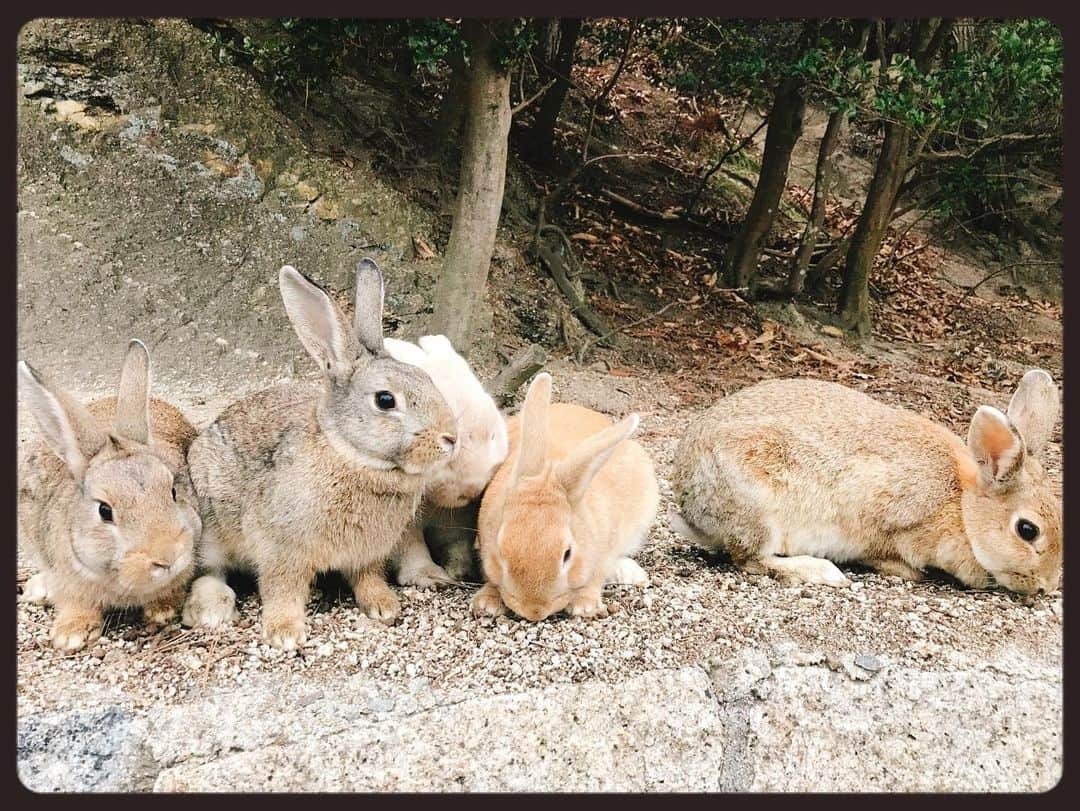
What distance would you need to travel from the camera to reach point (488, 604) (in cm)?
285

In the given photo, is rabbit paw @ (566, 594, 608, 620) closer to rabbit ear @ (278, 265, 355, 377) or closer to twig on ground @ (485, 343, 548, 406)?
rabbit ear @ (278, 265, 355, 377)

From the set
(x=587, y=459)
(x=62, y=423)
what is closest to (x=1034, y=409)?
(x=587, y=459)

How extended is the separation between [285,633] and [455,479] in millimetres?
706

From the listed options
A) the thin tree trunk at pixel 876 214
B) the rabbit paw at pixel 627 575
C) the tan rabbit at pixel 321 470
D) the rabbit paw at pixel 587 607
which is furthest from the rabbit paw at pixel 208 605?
Answer: the thin tree trunk at pixel 876 214

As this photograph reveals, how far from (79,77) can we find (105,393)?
2586 millimetres

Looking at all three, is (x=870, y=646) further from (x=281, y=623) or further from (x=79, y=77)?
(x=79, y=77)

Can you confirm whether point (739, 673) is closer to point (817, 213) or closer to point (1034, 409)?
point (1034, 409)

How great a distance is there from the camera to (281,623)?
8.79 feet

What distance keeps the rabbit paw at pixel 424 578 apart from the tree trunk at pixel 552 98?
13.2ft

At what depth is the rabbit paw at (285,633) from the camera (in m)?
2.64

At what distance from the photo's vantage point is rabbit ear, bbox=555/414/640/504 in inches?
108

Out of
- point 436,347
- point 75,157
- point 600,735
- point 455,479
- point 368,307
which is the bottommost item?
point 600,735

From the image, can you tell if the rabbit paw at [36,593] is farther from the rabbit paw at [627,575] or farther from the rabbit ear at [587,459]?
the rabbit paw at [627,575]

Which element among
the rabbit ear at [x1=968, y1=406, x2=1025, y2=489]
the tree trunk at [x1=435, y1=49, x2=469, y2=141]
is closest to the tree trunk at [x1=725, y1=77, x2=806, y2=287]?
the tree trunk at [x1=435, y1=49, x2=469, y2=141]
